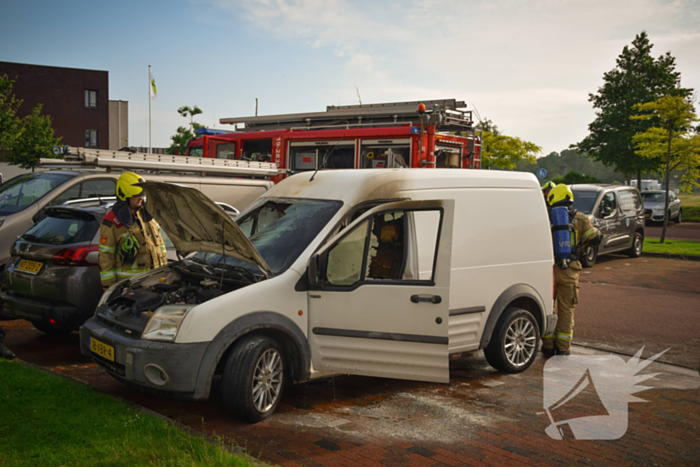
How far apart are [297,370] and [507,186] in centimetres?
290

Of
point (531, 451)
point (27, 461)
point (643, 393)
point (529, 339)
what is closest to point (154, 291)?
point (27, 461)

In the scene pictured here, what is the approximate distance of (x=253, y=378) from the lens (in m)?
4.34

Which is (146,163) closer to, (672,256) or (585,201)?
(585,201)

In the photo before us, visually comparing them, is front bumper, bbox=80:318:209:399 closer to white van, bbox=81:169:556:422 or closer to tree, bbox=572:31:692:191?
white van, bbox=81:169:556:422

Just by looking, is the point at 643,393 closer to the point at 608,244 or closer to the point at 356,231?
the point at 356,231

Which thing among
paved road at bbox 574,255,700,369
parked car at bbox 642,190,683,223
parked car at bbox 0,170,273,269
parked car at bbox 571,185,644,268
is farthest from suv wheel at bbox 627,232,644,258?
parked car at bbox 642,190,683,223

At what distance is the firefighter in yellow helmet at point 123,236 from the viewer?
5.62 metres

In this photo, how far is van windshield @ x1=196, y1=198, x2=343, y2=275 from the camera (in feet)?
15.8

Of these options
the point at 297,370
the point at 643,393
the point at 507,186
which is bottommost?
the point at 643,393

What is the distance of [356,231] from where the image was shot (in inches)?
190

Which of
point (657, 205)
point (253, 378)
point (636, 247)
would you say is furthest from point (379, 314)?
point (657, 205)

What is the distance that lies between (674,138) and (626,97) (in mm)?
23681

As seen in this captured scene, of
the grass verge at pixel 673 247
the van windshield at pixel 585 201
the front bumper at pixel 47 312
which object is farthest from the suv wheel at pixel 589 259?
the front bumper at pixel 47 312

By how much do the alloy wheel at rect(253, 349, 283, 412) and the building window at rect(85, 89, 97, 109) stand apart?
160ft
